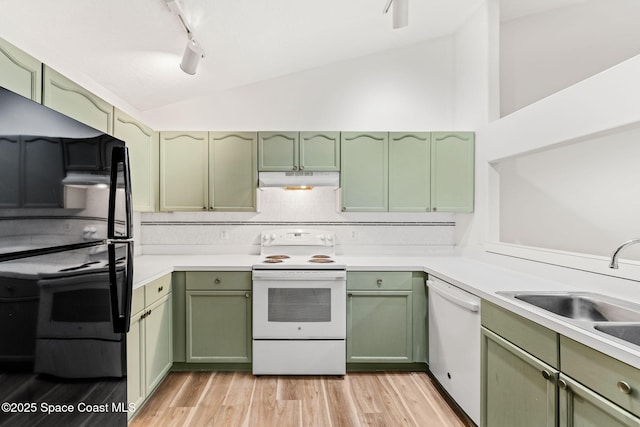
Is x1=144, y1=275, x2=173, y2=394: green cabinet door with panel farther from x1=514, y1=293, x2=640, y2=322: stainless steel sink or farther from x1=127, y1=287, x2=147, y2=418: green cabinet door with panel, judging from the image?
x1=514, y1=293, x2=640, y2=322: stainless steel sink

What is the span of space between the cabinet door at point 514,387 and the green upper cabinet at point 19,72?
2.36m

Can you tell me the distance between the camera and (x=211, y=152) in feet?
9.49

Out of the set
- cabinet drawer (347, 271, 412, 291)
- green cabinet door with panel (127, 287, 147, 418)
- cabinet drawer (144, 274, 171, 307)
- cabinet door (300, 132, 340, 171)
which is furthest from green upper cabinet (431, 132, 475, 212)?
green cabinet door with panel (127, 287, 147, 418)

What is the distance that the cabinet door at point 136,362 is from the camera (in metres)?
1.88

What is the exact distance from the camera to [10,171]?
74 centimetres

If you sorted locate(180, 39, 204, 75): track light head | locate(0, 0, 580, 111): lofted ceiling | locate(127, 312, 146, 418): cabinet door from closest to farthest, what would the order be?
locate(0, 0, 580, 111): lofted ceiling → locate(127, 312, 146, 418): cabinet door → locate(180, 39, 204, 75): track light head

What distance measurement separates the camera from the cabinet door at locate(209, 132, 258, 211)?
2.89 m

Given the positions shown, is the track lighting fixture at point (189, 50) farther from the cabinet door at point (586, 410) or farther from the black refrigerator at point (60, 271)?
the cabinet door at point (586, 410)

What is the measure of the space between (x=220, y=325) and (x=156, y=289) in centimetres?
59

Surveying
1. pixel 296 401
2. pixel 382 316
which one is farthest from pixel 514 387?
pixel 296 401

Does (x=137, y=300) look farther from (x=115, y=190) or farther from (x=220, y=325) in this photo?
(x=115, y=190)

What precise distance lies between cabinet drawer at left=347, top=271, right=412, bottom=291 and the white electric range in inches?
3.9

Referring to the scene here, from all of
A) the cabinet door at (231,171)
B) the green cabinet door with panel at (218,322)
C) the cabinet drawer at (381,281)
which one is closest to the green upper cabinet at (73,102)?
the cabinet door at (231,171)

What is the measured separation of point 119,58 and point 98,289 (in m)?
1.72
